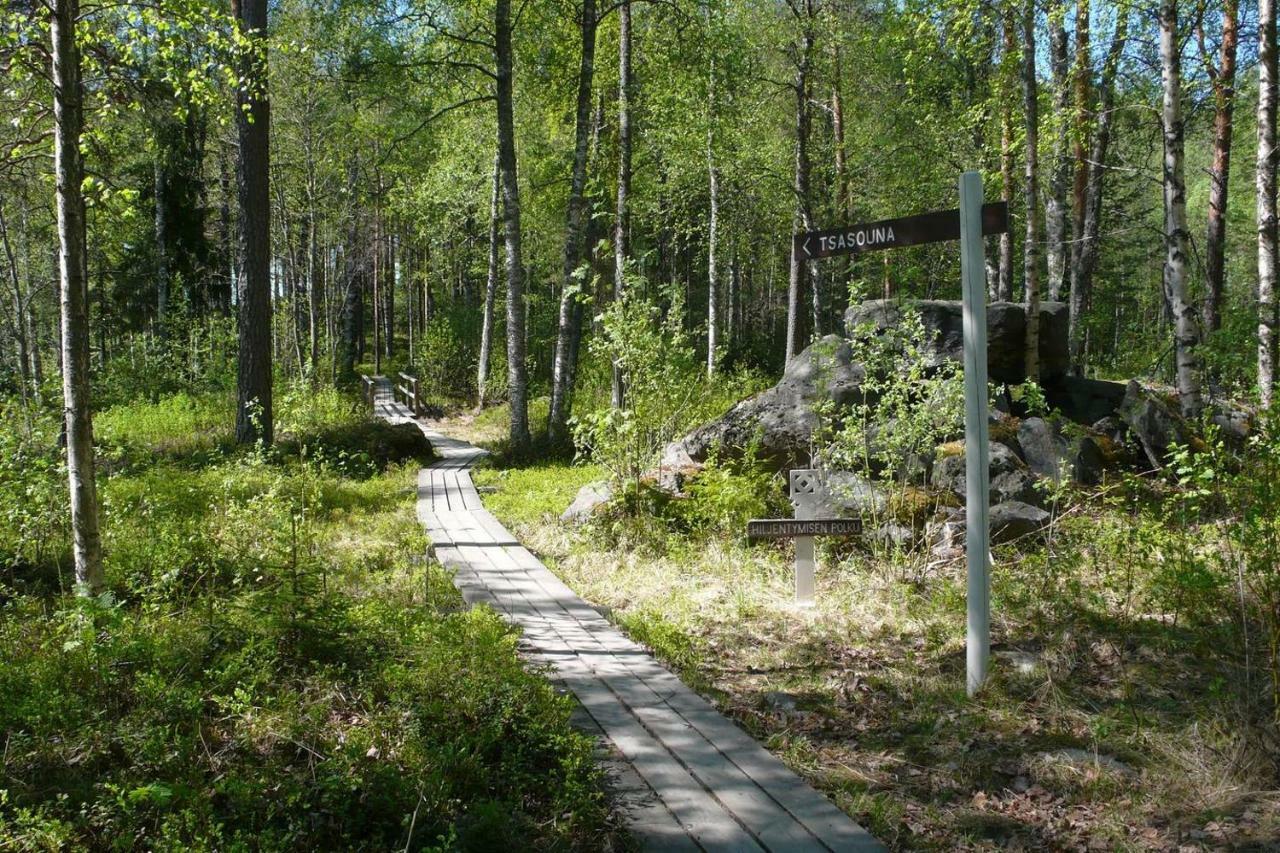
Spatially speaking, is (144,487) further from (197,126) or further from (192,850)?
(197,126)

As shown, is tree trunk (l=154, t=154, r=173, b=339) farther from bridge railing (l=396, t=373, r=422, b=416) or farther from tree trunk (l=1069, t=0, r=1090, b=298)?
tree trunk (l=1069, t=0, r=1090, b=298)

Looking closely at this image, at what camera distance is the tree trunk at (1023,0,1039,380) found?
10.3 meters

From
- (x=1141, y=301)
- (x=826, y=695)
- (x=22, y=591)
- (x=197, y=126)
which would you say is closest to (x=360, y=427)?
(x=22, y=591)

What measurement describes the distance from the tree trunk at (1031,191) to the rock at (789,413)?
101 inches

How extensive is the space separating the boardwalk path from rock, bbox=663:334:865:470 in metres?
2.84

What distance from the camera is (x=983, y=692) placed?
4.47 metres

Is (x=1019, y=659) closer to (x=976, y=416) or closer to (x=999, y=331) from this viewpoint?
(x=976, y=416)

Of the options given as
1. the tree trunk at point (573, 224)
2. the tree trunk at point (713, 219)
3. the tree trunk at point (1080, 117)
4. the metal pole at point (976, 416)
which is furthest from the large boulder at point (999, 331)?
the tree trunk at point (713, 219)

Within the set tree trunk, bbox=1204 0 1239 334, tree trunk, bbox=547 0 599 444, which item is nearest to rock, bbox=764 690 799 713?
tree trunk, bbox=547 0 599 444

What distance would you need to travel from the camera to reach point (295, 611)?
434 centimetres

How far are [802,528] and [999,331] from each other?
571 centimetres

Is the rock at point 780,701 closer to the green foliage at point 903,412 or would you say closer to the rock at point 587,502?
the green foliage at point 903,412

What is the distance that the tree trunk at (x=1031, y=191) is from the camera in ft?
33.9

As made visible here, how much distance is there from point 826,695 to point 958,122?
18.5m
